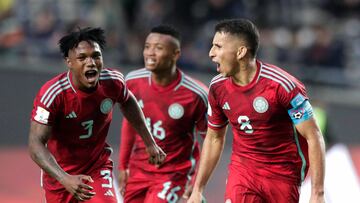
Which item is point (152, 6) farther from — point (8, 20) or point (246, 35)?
point (246, 35)

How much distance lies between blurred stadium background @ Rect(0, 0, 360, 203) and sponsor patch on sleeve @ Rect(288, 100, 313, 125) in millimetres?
5957

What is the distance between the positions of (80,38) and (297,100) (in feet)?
5.95

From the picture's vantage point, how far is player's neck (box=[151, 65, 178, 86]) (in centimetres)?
826

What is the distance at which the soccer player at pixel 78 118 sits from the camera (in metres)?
6.68

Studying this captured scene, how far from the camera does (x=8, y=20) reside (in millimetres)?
13750

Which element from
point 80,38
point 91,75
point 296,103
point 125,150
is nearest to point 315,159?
point 296,103

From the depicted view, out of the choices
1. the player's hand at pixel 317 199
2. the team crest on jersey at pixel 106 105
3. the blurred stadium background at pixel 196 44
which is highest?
the blurred stadium background at pixel 196 44

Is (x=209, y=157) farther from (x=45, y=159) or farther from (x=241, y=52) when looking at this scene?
(x=45, y=159)

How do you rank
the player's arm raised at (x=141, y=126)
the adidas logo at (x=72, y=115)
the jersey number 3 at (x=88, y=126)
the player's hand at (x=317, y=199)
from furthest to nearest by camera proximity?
the player's arm raised at (x=141, y=126) → the jersey number 3 at (x=88, y=126) → the adidas logo at (x=72, y=115) → the player's hand at (x=317, y=199)

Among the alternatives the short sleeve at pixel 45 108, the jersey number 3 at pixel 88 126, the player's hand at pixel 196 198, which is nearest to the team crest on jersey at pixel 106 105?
the jersey number 3 at pixel 88 126

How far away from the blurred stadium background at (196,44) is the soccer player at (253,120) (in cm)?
550

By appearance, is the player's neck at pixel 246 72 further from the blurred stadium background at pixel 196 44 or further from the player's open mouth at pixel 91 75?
the blurred stadium background at pixel 196 44

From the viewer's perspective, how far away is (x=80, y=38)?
22.5ft

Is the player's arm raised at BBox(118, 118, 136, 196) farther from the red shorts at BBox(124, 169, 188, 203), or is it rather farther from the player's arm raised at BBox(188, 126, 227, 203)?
the player's arm raised at BBox(188, 126, 227, 203)
